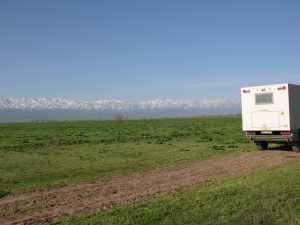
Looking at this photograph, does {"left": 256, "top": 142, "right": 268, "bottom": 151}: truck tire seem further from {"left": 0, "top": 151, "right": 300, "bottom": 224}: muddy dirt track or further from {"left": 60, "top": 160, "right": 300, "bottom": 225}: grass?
{"left": 60, "top": 160, "right": 300, "bottom": 225}: grass

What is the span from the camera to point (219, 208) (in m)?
9.53

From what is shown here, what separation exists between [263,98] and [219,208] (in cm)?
1371

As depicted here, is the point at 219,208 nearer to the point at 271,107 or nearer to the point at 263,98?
Result: the point at 271,107

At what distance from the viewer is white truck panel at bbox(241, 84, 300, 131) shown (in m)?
21.7

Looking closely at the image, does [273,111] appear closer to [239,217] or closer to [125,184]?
[125,184]

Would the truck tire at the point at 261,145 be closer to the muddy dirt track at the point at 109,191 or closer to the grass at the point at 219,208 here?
the muddy dirt track at the point at 109,191

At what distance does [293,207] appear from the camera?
9391mm

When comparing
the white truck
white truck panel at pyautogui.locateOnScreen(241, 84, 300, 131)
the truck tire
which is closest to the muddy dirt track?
the white truck

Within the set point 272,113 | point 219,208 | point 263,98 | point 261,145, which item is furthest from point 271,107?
point 219,208

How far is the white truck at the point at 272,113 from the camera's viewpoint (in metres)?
21.7

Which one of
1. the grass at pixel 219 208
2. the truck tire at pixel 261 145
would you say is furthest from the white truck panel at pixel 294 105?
the grass at pixel 219 208

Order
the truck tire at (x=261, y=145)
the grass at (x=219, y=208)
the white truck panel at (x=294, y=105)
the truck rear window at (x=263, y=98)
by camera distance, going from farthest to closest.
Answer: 1. the truck tire at (x=261, y=145)
2. the truck rear window at (x=263, y=98)
3. the white truck panel at (x=294, y=105)
4. the grass at (x=219, y=208)

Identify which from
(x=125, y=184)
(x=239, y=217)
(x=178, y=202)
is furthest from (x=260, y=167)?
(x=239, y=217)

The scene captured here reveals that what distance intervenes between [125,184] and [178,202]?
3487mm
